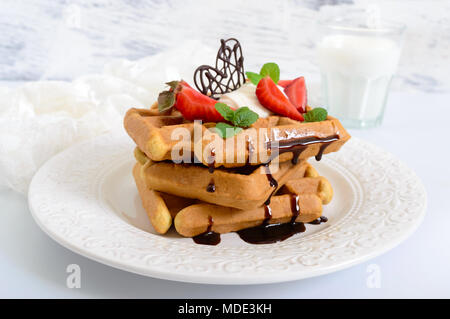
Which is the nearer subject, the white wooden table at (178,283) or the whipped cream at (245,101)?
the white wooden table at (178,283)

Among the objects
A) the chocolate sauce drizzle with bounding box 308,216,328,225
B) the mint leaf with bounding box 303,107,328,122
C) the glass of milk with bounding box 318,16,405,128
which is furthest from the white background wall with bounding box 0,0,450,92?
the chocolate sauce drizzle with bounding box 308,216,328,225

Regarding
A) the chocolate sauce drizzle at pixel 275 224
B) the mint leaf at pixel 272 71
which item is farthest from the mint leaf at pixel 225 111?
the mint leaf at pixel 272 71

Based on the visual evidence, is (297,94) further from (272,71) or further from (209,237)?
(209,237)

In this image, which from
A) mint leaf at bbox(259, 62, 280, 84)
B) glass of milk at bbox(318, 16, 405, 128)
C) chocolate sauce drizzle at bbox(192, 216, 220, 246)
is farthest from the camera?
glass of milk at bbox(318, 16, 405, 128)

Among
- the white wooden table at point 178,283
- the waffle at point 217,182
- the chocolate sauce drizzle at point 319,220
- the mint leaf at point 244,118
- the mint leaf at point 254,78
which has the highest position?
the mint leaf at point 254,78

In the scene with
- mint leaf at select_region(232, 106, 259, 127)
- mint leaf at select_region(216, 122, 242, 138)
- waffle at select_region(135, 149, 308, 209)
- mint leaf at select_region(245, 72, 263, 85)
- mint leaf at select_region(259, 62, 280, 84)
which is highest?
mint leaf at select_region(259, 62, 280, 84)

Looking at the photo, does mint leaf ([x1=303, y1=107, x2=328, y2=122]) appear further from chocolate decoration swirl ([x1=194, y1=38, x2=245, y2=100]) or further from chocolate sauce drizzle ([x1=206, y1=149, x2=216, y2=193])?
chocolate sauce drizzle ([x1=206, y1=149, x2=216, y2=193])

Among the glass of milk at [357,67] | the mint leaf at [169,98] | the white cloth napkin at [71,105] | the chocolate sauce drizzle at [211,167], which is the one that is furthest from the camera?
the glass of milk at [357,67]

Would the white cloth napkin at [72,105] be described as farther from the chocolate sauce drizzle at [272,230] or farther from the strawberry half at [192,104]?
the chocolate sauce drizzle at [272,230]
